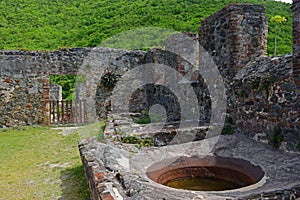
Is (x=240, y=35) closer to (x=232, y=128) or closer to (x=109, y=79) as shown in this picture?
(x=232, y=128)

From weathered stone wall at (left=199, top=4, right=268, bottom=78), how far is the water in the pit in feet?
7.28

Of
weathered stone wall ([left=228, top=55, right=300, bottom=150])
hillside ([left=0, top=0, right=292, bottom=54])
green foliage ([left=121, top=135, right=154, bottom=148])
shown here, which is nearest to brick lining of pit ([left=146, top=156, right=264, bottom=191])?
weathered stone wall ([left=228, top=55, right=300, bottom=150])

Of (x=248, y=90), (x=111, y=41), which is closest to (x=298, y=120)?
(x=248, y=90)

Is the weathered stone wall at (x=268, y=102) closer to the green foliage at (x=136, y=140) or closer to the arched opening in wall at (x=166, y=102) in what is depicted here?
the arched opening in wall at (x=166, y=102)

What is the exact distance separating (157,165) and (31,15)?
74.7ft

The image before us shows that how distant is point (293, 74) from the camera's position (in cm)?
375

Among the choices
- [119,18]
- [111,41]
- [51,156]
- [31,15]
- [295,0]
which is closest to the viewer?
[295,0]

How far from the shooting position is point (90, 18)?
22.0 m

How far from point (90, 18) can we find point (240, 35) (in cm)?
1862

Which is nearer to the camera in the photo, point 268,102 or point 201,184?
point 201,184

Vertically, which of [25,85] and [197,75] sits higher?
[197,75]

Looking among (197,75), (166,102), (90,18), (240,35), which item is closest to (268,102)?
(240,35)

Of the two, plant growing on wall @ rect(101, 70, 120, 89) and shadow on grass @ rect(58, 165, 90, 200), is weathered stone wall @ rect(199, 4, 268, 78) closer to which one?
shadow on grass @ rect(58, 165, 90, 200)

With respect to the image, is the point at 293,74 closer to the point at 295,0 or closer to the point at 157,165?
the point at 295,0
